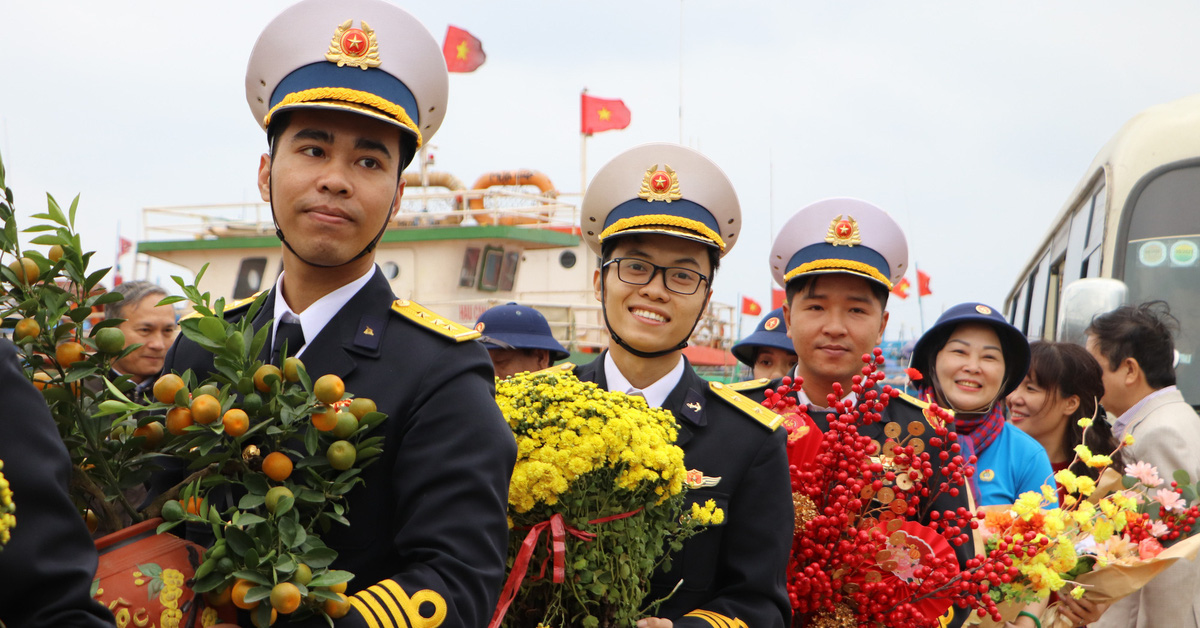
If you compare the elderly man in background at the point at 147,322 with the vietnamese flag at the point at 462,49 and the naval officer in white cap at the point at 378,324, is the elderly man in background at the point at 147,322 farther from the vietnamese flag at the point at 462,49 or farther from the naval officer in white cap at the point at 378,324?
the vietnamese flag at the point at 462,49

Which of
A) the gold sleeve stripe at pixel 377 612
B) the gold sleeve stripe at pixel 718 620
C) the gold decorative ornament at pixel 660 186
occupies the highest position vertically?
the gold decorative ornament at pixel 660 186

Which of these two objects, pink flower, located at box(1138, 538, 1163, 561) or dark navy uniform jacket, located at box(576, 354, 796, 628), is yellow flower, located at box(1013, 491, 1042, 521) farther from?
dark navy uniform jacket, located at box(576, 354, 796, 628)

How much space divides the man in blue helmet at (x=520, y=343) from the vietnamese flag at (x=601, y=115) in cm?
1759

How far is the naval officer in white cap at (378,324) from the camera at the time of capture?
6.46ft

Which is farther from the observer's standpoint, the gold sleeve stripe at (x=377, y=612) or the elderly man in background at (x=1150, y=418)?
the elderly man in background at (x=1150, y=418)

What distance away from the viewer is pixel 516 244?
21703 mm

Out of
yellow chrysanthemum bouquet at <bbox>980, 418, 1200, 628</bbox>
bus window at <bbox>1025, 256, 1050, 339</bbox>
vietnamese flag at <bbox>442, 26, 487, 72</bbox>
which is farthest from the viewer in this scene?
vietnamese flag at <bbox>442, 26, 487, 72</bbox>

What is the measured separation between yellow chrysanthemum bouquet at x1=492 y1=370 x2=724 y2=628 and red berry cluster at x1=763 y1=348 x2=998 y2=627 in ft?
2.11

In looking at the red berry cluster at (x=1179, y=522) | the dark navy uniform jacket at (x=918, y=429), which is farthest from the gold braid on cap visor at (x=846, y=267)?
the red berry cluster at (x=1179, y=522)

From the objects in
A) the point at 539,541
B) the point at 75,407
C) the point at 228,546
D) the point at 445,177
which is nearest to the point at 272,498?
the point at 228,546

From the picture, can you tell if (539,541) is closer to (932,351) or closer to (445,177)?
(932,351)

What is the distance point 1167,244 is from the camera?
25.5 ft

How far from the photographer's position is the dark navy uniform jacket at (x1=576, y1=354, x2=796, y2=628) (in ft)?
8.75

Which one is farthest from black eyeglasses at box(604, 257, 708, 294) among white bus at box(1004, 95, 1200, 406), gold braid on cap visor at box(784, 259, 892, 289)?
white bus at box(1004, 95, 1200, 406)
